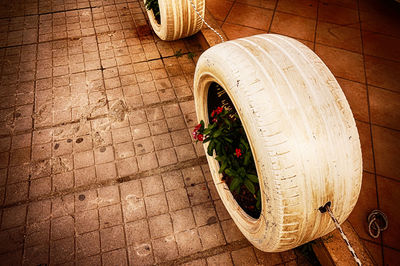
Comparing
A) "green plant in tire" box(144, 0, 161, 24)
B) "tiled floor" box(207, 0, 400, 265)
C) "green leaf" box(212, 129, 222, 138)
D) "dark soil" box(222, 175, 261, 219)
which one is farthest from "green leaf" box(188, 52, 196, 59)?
"dark soil" box(222, 175, 261, 219)

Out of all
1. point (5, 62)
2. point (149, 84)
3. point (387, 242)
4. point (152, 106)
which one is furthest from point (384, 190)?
point (5, 62)

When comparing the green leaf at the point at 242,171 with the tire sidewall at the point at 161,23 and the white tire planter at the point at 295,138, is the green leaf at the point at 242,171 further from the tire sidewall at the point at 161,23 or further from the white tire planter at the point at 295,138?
the tire sidewall at the point at 161,23

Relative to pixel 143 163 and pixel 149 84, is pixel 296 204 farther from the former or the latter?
pixel 149 84

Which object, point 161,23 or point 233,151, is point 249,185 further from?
point 161,23

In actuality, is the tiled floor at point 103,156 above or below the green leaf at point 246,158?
below

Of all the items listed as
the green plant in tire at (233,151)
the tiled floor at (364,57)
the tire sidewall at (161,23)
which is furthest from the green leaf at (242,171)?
the tire sidewall at (161,23)

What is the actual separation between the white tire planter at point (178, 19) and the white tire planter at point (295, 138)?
225cm

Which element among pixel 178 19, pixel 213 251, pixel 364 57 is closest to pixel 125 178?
pixel 213 251

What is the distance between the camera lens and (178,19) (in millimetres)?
3686

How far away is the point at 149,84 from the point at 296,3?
3.25 meters

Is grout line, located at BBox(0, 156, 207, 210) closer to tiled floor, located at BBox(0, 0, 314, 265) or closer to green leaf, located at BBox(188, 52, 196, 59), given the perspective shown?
tiled floor, located at BBox(0, 0, 314, 265)

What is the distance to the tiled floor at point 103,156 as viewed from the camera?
92.4 inches

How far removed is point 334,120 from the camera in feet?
4.91

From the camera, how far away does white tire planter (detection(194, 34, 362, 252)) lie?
1.43 m
